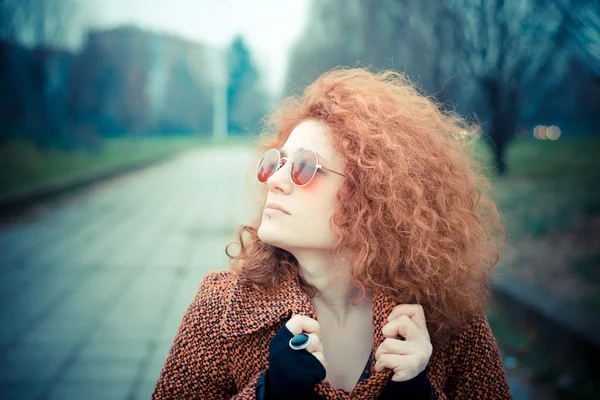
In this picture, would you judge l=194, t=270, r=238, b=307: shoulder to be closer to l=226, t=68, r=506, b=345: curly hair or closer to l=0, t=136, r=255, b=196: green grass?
l=226, t=68, r=506, b=345: curly hair

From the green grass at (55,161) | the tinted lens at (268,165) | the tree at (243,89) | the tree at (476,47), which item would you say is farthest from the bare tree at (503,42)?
the tree at (243,89)

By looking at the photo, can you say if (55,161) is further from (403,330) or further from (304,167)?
(403,330)

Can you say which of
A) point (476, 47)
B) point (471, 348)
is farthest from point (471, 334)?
point (476, 47)

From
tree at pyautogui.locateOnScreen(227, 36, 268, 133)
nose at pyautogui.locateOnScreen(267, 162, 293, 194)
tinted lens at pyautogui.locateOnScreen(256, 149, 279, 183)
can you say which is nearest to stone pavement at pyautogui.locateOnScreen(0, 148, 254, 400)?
tinted lens at pyautogui.locateOnScreen(256, 149, 279, 183)

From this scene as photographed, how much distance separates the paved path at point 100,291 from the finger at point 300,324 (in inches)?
33.0

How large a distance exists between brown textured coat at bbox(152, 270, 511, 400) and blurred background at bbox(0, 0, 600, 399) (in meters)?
0.67

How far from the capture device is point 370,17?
8.61m

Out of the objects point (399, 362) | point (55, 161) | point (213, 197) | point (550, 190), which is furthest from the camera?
point (55, 161)

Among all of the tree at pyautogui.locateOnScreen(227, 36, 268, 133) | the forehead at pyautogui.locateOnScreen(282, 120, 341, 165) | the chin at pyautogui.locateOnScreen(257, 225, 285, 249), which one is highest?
the forehead at pyautogui.locateOnScreen(282, 120, 341, 165)

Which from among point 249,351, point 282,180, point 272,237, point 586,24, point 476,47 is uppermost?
point 586,24

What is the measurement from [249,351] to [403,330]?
1.59 ft

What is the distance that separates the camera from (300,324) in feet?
4.37

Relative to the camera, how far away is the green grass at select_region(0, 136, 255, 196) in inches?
459

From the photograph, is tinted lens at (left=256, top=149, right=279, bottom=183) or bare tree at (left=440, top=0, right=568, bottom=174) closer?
tinted lens at (left=256, top=149, right=279, bottom=183)
